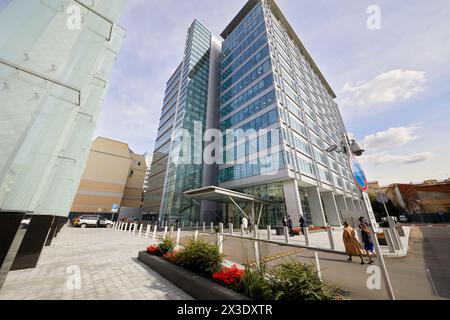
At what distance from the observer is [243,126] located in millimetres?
28562

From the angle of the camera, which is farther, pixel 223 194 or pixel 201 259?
pixel 223 194

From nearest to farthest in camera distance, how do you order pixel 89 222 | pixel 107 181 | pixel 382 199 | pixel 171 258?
pixel 171 258 → pixel 382 199 → pixel 89 222 → pixel 107 181

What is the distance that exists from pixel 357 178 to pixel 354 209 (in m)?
44.7

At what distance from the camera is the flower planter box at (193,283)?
3.20 m

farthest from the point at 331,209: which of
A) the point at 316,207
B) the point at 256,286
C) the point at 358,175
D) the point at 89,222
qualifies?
the point at 89,222

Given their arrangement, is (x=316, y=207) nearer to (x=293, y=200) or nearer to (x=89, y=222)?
(x=293, y=200)

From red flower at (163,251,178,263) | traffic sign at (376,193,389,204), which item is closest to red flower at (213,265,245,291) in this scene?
red flower at (163,251,178,263)

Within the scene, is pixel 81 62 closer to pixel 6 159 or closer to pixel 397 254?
pixel 6 159

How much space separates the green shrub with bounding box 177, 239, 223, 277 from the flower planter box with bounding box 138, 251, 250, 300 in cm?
17

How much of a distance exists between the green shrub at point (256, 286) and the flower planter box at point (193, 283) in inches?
6.2

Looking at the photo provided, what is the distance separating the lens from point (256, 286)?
3059 mm

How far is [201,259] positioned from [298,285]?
104 inches

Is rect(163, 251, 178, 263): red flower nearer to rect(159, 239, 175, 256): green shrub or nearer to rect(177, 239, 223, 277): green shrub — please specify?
rect(177, 239, 223, 277): green shrub
